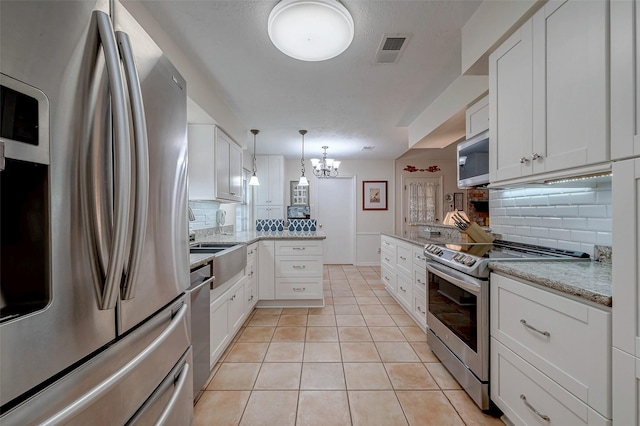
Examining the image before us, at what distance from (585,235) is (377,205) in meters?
4.71

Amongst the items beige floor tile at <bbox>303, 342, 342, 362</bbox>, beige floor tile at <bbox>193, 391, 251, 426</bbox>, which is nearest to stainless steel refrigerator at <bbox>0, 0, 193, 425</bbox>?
beige floor tile at <bbox>193, 391, 251, 426</bbox>

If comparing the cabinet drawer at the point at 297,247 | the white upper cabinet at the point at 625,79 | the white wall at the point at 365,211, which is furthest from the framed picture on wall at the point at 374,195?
the white upper cabinet at the point at 625,79

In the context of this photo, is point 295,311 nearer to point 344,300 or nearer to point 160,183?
point 344,300

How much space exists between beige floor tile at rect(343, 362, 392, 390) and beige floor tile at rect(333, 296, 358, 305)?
1.44m

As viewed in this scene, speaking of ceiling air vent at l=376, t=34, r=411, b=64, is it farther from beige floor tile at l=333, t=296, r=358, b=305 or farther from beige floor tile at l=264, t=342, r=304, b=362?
beige floor tile at l=333, t=296, r=358, b=305

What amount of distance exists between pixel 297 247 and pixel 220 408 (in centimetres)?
191

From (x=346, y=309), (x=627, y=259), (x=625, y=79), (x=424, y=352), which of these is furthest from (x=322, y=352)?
(x=625, y=79)

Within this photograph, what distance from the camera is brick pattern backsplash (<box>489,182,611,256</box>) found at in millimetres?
1541

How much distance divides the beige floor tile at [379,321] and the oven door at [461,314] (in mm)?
674

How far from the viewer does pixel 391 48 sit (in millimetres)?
2047

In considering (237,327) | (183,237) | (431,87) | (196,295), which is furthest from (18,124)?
(431,87)

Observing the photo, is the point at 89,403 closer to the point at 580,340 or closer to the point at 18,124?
the point at 18,124

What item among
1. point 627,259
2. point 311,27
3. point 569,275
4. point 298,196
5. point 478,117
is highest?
point 311,27

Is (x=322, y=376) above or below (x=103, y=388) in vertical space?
below
